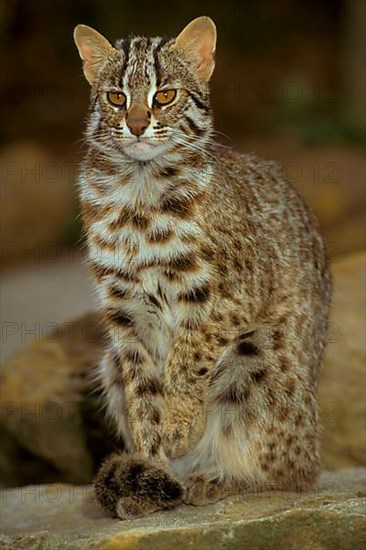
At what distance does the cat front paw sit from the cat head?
1560mm

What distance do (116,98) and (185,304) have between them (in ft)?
3.55

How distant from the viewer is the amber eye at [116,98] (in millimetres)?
6078

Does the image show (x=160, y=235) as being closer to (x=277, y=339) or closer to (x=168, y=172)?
(x=168, y=172)

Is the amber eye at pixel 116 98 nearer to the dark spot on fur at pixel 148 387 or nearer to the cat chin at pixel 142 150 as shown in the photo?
the cat chin at pixel 142 150

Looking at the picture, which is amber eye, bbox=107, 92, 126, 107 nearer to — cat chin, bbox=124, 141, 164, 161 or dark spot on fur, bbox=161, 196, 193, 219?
cat chin, bbox=124, 141, 164, 161

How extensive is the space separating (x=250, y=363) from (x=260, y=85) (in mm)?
14187

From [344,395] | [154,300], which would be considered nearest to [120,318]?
[154,300]

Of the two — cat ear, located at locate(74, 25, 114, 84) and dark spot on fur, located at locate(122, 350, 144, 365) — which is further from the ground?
cat ear, located at locate(74, 25, 114, 84)

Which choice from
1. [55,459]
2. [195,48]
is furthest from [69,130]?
[195,48]

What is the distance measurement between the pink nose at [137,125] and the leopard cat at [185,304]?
0.14m

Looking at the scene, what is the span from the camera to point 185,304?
20.8 feet

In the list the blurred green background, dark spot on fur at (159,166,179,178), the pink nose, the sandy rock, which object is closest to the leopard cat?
dark spot on fur at (159,166,179,178)

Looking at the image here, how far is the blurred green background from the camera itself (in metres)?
14.3

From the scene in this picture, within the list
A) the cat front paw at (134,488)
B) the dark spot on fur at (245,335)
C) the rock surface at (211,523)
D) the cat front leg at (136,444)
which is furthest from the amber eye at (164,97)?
the rock surface at (211,523)
